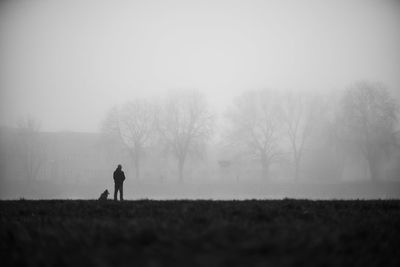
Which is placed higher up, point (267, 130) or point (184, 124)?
point (184, 124)

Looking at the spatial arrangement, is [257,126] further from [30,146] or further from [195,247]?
[195,247]

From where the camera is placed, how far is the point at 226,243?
3.45 meters

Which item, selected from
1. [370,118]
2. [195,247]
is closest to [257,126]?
[370,118]

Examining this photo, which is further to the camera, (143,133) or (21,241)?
(143,133)

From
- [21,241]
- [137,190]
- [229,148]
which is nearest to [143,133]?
[137,190]

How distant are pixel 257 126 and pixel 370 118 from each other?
1854 centimetres

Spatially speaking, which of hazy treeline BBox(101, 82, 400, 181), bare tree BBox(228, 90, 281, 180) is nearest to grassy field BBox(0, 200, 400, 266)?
hazy treeline BBox(101, 82, 400, 181)

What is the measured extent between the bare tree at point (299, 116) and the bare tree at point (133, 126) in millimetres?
25900

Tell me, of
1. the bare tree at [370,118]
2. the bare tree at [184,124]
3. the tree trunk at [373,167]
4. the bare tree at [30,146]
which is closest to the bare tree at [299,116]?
the bare tree at [370,118]

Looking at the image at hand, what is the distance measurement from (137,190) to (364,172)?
138 ft

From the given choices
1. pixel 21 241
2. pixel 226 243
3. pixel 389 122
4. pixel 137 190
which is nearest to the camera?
pixel 226 243

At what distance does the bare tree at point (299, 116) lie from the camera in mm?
54906

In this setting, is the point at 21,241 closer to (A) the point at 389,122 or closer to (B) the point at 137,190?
(B) the point at 137,190

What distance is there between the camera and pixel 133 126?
189 ft
